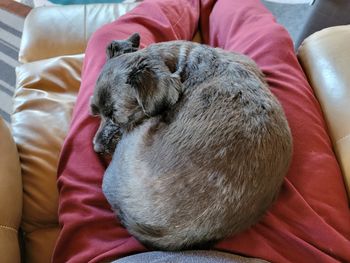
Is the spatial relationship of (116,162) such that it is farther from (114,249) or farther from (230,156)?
(230,156)

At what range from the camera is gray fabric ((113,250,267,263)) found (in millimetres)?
1001

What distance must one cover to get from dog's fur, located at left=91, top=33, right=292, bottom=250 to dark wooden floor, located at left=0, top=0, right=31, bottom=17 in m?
1.64

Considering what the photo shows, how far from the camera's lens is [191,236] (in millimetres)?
1002

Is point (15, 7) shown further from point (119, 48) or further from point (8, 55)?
point (119, 48)

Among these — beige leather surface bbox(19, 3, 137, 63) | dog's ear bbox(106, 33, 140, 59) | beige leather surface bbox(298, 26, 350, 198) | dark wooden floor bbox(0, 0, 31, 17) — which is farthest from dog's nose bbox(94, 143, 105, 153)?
dark wooden floor bbox(0, 0, 31, 17)

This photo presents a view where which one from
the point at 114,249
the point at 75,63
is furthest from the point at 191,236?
the point at 75,63

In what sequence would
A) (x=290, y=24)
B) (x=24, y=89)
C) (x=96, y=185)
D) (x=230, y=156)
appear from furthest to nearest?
(x=290, y=24)
(x=24, y=89)
(x=96, y=185)
(x=230, y=156)

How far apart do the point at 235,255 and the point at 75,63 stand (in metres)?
0.97

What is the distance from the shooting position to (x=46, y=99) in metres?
1.48

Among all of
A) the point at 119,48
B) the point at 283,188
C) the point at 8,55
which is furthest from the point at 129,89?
the point at 8,55

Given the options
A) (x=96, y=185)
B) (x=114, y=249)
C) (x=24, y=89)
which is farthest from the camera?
(x=24, y=89)

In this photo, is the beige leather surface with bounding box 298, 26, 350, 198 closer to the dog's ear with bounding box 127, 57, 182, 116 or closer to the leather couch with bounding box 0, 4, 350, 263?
the leather couch with bounding box 0, 4, 350, 263

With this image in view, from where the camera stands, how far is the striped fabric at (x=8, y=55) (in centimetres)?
220

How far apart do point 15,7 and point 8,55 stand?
39cm
